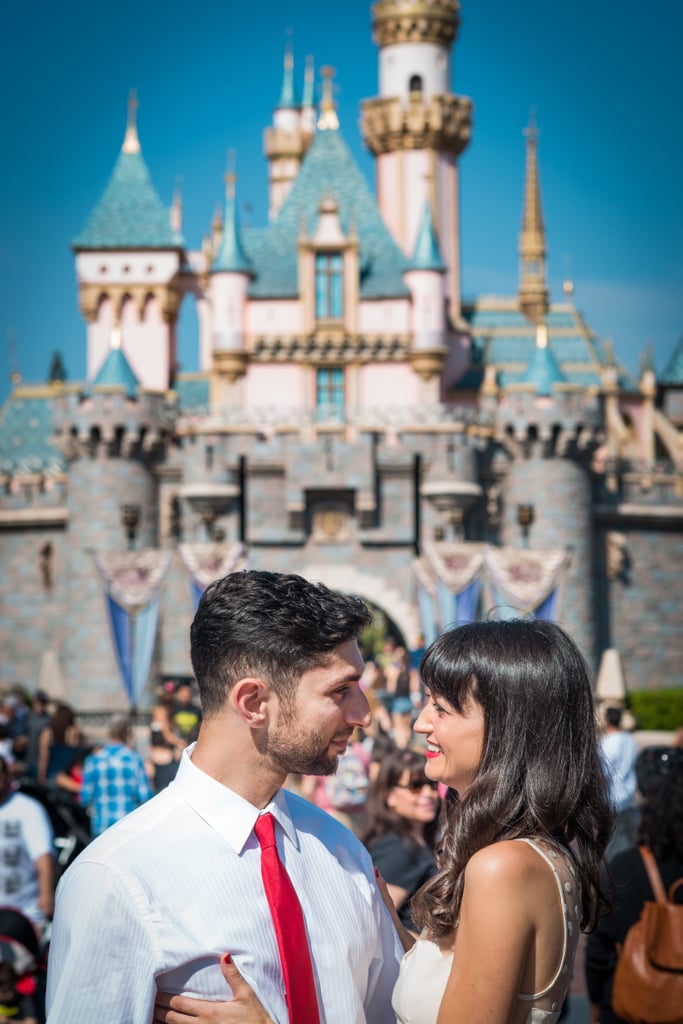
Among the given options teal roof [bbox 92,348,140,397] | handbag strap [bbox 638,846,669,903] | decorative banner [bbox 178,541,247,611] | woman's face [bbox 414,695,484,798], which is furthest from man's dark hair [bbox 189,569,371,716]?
teal roof [bbox 92,348,140,397]

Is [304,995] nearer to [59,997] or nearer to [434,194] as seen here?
[59,997]

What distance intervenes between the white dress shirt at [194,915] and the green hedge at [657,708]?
2123 centimetres

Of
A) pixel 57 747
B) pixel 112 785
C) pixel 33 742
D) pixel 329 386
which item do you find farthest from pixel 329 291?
pixel 112 785

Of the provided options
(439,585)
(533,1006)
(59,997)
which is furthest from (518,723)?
(439,585)

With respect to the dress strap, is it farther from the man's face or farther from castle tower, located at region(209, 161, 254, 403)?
castle tower, located at region(209, 161, 254, 403)

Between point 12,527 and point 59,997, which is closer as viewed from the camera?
point 59,997

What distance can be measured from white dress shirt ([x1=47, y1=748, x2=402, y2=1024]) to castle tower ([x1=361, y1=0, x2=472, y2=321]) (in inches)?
1116

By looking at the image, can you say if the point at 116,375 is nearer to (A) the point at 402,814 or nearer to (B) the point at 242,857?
(A) the point at 402,814

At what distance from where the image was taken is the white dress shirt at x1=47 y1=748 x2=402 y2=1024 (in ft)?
7.97

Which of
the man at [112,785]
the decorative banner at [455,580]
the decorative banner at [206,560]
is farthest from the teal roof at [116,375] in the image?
the man at [112,785]

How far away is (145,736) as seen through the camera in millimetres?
22172

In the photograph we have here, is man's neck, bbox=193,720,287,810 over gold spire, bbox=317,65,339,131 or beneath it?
beneath

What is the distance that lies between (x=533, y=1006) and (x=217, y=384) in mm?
25652

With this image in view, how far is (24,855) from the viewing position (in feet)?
17.9
